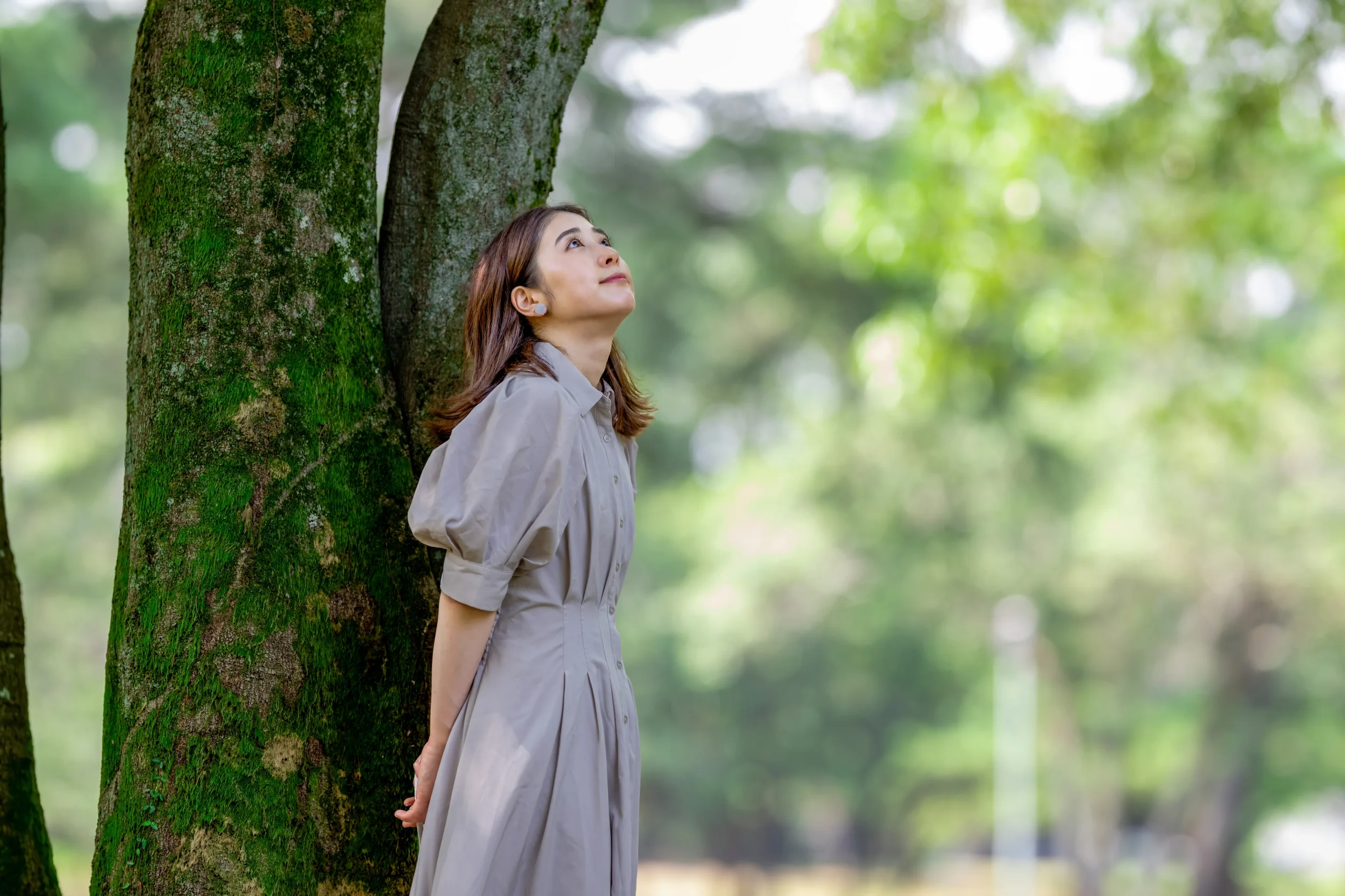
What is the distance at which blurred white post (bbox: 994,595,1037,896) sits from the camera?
27.9 m

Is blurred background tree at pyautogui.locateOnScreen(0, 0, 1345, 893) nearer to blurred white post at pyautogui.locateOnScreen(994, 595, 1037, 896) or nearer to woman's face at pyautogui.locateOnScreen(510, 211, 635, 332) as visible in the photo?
blurred white post at pyautogui.locateOnScreen(994, 595, 1037, 896)

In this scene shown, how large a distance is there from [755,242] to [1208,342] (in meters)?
7.38

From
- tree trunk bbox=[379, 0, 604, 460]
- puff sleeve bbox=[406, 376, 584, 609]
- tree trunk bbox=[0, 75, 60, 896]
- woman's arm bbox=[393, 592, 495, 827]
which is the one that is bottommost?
tree trunk bbox=[0, 75, 60, 896]

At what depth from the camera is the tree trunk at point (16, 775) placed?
3016 mm

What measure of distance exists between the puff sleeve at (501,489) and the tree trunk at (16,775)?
3.99 ft

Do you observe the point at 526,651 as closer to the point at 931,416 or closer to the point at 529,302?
the point at 529,302

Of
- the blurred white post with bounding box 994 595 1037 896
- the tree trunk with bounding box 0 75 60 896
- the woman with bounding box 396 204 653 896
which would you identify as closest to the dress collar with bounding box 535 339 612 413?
the woman with bounding box 396 204 653 896

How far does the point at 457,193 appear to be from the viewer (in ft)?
10.2

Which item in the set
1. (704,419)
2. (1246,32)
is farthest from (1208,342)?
(704,419)

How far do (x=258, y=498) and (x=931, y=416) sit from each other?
66.2ft

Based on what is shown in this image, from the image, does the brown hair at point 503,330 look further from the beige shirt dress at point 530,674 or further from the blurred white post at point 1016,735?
the blurred white post at point 1016,735

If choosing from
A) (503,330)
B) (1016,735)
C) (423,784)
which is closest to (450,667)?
(423,784)

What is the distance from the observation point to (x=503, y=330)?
276 centimetres

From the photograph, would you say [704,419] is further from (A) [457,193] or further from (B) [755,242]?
(A) [457,193]
